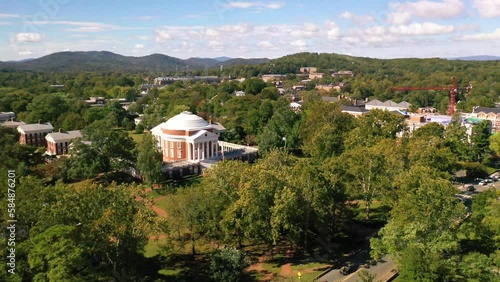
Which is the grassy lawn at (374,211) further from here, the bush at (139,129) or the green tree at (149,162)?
the bush at (139,129)

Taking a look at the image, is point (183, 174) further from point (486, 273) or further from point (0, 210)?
point (486, 273)

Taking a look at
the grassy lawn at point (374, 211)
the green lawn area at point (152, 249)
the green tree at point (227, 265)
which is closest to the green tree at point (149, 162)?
the green lawn area at point (152, 249)

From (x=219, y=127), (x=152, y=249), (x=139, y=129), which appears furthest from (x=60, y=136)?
(x=152, y=249)

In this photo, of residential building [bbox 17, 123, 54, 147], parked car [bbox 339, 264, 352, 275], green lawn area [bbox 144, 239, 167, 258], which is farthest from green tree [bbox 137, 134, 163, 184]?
residential building [bbox 17, 123, 54, 147]

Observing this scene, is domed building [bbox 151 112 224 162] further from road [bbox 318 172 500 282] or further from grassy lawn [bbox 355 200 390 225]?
road [bbox 318 172 500 282]

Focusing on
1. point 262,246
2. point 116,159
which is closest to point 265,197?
point 262,246

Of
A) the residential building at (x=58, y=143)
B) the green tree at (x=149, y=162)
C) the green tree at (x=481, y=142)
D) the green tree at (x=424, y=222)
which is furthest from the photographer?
the residential building at (x=58, y=143)

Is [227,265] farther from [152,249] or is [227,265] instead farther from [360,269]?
[360,269]
